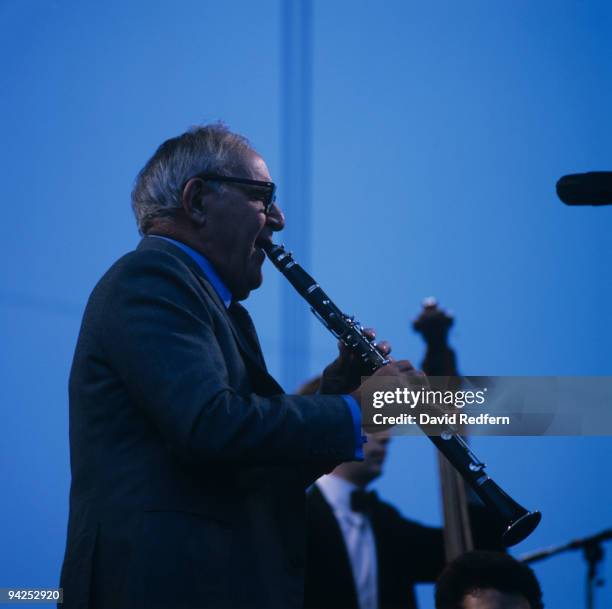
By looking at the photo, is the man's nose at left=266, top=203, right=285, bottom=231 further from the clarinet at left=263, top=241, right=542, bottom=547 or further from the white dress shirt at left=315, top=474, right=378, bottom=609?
the white dress shirt at left=315, top=474, right=378, bottom=609

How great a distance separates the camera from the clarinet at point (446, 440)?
5.42 ft

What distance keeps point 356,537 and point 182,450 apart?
59.7 inches

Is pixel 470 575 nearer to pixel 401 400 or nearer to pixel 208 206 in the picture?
pixel 401 400

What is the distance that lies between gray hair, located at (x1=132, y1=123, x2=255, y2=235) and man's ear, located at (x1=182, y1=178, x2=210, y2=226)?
2 cm

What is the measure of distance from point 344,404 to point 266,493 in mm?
226

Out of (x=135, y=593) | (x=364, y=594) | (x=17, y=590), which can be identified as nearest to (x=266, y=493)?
(x=135, y=593)

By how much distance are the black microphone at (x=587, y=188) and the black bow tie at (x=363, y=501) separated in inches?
58.9

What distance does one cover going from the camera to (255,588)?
1.48m

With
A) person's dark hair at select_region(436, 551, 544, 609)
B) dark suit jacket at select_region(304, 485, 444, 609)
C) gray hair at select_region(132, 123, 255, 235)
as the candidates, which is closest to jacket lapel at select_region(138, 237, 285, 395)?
gray hair at select_region(132, 123, 255, 235)

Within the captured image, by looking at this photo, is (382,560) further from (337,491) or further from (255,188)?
(255,188)

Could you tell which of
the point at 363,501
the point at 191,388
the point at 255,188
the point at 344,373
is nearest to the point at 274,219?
the point at 255,188

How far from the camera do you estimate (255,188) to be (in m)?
1.76

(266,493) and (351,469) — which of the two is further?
(351,469)

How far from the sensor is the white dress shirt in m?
2.66
